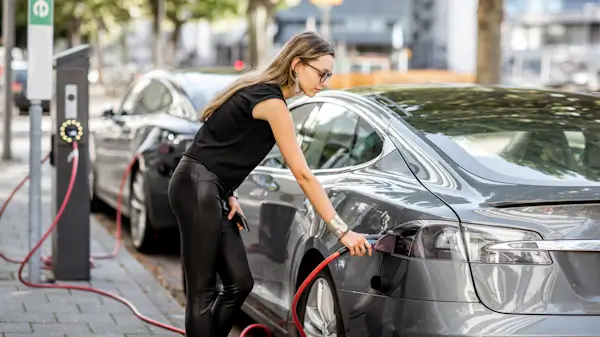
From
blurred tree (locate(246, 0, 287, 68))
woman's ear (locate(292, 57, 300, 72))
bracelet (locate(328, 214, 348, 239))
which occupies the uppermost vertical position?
blurred tree (locate(246, 0, 287, 68))

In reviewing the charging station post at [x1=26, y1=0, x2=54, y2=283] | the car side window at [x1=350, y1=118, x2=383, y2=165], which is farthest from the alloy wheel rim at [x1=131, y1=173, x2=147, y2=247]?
the car side window at [x1=350, y1=118, x2=383, y2=165]

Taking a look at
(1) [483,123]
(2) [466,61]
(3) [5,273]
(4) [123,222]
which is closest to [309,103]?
(1) [483,123]

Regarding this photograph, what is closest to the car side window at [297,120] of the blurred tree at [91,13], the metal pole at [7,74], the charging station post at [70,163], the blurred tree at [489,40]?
the charging station post at [70,163]

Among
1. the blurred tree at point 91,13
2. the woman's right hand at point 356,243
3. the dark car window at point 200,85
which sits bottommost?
the woman's right hand at point 356,243

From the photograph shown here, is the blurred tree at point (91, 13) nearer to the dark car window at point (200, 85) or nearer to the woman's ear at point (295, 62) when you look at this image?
the dark car window at point (200, 85)

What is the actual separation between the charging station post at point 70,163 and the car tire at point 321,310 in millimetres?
2770

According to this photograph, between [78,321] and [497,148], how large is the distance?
2803mm

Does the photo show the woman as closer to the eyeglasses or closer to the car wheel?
the eyeglasses

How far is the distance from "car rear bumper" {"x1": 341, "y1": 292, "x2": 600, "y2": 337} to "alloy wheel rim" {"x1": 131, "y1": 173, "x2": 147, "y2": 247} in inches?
213

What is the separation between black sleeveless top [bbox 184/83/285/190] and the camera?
4523 millimetres

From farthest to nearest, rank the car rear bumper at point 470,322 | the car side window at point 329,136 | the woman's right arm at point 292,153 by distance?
the car side window at point 329,136, the woman's right arm at point 292,153, the car rear bumper at point 470,322

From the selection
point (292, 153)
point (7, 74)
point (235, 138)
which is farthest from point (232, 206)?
point (7, 74)

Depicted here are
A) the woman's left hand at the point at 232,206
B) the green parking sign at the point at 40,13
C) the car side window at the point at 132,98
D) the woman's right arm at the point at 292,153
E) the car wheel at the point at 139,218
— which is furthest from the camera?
the car side window at the point at 132,98

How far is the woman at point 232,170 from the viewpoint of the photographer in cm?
443
